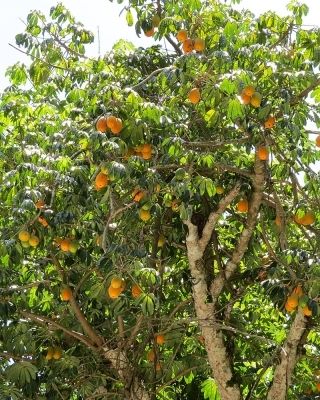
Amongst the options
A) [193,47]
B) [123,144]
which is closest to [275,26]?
[193,47]

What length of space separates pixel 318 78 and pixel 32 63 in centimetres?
214

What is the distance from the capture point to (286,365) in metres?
4.67

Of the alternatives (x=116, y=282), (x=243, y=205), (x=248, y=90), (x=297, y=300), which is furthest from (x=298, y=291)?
(x=248, y=90)

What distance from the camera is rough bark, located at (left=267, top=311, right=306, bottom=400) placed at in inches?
183

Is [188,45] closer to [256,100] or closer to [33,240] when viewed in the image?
[256,100]

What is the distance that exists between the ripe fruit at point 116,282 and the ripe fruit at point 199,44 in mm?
1644

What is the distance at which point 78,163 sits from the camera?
4.45 m

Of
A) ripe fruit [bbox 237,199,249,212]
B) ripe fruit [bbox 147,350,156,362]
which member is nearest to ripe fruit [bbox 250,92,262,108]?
ripe fruit [bbox 237,199,249,212]

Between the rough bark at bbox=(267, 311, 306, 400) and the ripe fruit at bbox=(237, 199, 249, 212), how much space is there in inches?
31.6

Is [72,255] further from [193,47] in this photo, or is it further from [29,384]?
[193,47]

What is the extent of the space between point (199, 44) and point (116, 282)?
5.55ft

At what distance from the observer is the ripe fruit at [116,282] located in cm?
395

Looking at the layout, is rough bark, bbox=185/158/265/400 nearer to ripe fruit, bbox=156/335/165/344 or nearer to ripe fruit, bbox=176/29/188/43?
ripe fruit, bbox=156/335/165/344

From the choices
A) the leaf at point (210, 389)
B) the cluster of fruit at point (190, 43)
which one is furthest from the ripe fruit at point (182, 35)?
the leaf at point (210, 389)
